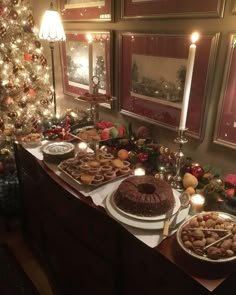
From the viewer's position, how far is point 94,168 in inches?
47.5

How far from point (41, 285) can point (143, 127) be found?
1.24 metres

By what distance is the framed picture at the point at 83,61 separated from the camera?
5.54 feet

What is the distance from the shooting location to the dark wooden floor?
1.75 meters

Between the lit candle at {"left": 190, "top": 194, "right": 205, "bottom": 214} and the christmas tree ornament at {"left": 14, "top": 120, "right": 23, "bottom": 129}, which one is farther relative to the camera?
the christmas tree ornament at {"left": 14, "top": 120, "right": 23, "bottom": 129}

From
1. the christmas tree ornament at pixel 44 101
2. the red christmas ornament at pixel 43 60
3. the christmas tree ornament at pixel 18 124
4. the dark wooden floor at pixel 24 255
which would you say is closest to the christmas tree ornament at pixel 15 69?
the red christmas ornament at pixel 43 60

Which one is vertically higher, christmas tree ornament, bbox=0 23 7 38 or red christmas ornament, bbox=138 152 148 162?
christmas tree ornament, bbox=0 23 7 38

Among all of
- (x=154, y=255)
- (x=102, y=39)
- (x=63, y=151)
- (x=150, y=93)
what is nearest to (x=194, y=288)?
(x=154, y=255)

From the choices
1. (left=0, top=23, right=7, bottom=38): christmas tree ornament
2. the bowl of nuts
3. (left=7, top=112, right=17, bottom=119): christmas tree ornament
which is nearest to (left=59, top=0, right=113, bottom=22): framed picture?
(left=0, top=23, right=7, bottom=38): christmas tree ornament

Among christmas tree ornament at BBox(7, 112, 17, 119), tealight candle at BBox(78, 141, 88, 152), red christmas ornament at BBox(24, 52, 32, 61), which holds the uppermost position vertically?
red christmas ornament at BBox(24, 52, 32, 61)

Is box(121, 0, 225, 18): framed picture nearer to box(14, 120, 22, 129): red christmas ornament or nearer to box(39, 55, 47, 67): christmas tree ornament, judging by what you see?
box(39, 55, 47, 67): christmas tree ornament

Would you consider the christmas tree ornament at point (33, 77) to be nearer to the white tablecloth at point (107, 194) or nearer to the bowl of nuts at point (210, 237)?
the white tablecloth at point (107, 194)

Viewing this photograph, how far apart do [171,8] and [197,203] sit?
92 centimetres

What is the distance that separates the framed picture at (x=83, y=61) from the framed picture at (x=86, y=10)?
0.09 metres

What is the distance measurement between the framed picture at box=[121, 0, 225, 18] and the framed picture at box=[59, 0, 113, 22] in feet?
0.50
